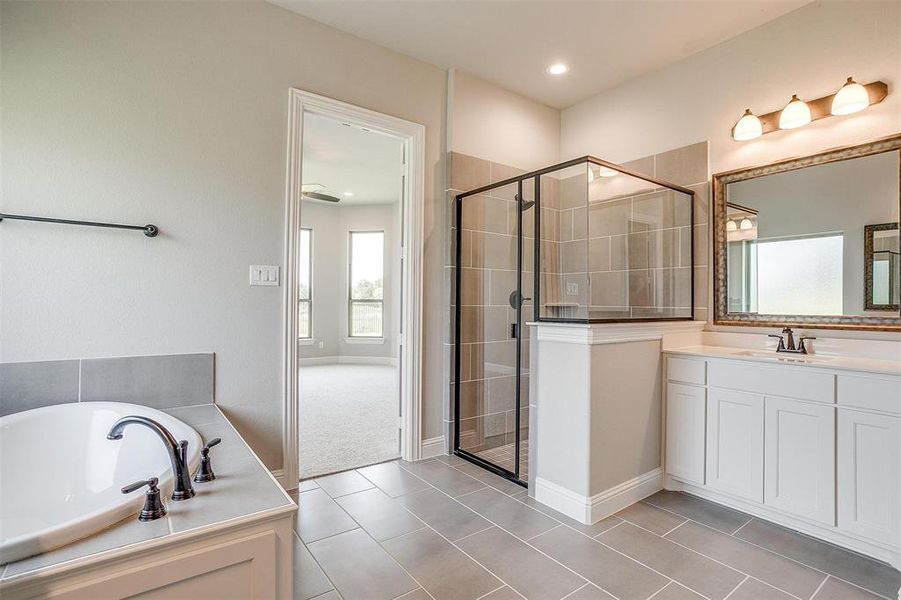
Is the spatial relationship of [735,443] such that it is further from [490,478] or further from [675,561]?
[490,478]

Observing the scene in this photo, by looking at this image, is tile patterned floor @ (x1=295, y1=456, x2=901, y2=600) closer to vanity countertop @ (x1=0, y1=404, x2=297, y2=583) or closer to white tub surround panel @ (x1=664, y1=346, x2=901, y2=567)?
white tub surround panel @ (x1=664, y1=346, x2=901, y2=567)

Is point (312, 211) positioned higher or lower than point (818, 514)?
higher

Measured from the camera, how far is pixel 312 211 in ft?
24.7

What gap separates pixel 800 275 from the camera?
8.20ft

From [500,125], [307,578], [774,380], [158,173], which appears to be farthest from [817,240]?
[158,173]

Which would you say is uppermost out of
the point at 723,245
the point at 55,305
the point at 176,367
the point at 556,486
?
the point at 723,245

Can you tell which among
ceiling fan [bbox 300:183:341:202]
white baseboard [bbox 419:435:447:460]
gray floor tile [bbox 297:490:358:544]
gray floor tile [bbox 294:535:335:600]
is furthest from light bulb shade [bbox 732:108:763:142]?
ceiling fan [bbox 300:183:341:202]

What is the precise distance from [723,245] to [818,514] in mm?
1578

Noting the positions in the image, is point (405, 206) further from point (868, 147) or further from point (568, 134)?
point (868, 147)

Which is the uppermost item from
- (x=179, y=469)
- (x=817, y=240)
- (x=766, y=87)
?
(x=766, y=87)

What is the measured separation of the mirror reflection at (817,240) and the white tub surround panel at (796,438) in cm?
30

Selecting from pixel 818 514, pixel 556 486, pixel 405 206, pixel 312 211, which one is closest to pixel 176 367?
pixel 405 206

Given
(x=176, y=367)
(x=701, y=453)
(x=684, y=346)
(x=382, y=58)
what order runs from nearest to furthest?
(x=176, y=367) → (x=701, y=453) → (x=684, y=346) → (x=382, y=58)

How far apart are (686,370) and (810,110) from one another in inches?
63.7
